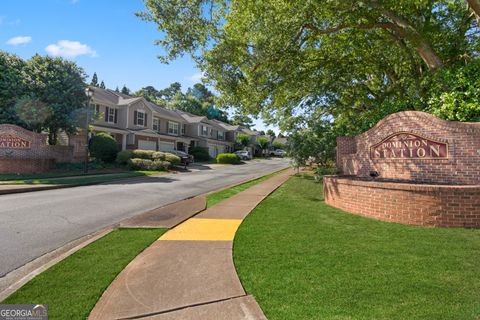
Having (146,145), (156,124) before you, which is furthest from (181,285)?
(156,124)

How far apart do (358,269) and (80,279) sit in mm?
4078

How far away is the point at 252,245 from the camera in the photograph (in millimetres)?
5676

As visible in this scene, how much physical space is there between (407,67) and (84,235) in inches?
756

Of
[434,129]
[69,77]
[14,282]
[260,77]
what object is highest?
[69,77]

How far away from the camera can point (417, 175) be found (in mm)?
9461

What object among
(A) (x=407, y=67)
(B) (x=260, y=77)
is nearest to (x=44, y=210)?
(B) (x=260, y=77)

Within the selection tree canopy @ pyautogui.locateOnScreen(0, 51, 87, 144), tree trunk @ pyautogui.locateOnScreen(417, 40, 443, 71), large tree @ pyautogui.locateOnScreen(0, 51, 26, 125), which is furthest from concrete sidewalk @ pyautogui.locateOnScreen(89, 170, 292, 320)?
large tree @ pyautogui.locateOnScreen(0, 51, 26, 125)

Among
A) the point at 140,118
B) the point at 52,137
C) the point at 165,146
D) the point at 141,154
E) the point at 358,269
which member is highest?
the point at 140,118

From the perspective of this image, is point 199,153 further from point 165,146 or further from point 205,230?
point 205,230

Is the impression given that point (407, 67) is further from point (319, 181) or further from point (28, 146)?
point (28, 146)

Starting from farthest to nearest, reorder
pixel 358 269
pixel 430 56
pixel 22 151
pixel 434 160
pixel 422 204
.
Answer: pixel 22 151 → pixel 430 56 → pixel 434 160 → pixel 422 204 → pixel 358 269

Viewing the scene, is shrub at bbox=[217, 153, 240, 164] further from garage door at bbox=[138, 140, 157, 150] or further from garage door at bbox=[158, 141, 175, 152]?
garage door at bbox=[138, 140, 157, 150]

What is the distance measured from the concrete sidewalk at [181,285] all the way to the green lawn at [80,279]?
17 cm

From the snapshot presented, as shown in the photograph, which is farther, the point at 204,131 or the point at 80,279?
the point at 204,131
